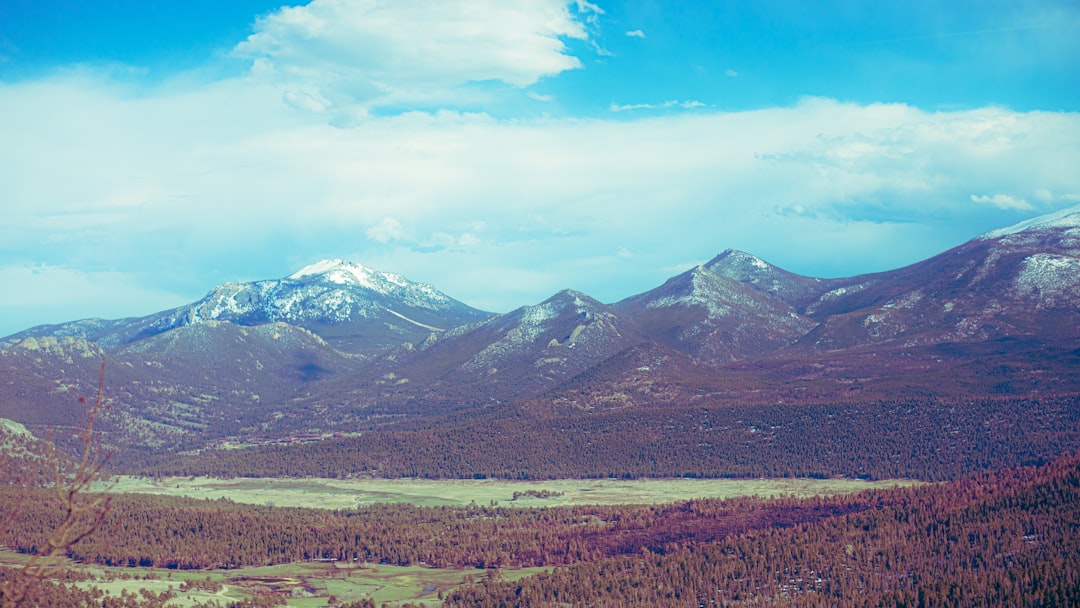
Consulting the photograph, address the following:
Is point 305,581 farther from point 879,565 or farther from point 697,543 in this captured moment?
point 879,565

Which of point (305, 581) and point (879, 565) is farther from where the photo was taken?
point (305, 581)

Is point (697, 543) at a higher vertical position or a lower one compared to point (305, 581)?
lower

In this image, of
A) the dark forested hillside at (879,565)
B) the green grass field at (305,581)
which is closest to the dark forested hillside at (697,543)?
the dark forested hillside at (879,565)

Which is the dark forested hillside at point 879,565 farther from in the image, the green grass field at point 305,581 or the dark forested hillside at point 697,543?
the green grass field at point 305,581

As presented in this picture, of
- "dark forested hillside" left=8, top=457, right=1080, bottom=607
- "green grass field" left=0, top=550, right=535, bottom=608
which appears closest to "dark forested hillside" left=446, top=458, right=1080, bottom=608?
"dark forested hillside" left=8, top=457, right=1080, bottom=607

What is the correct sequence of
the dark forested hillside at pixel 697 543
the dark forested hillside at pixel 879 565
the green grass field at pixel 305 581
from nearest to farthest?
1. the dark forested hillside at pixel 879 565
2. the dark forested hillside at pixel 697 543
3. the green grass field at pixel 305 581

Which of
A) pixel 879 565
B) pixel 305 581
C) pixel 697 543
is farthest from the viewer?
pixel 697 543

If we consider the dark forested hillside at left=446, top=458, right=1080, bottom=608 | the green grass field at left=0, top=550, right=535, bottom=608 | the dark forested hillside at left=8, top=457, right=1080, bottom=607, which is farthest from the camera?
the green grass field at left=0, top=550, right=535, bottom=608

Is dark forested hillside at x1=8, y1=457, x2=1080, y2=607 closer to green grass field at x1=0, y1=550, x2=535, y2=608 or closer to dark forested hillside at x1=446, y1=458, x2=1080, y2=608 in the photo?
dark forested hillside at x1=446, y1=458, x2=1080, y2=608

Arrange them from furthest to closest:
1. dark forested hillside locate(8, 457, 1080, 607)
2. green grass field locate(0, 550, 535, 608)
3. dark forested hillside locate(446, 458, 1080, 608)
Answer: green grass field locate(0, 550, 535, 608) < dark forested hillside locate(8, 457, 1080, 607) < dark forested hillside locate(446, 458, 1080, 608)

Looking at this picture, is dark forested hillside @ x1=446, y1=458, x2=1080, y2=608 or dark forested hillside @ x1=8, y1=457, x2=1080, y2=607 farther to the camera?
dark forested hillside @ x1=8, y1=457, x2=1080, y2=607

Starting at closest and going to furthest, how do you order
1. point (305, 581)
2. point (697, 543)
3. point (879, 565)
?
point (879, 565) < point (305, 581) < point (697, 543)

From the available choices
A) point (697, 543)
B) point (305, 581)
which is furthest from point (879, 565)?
point (305, 581)

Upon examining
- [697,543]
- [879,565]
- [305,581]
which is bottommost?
[879,565]
